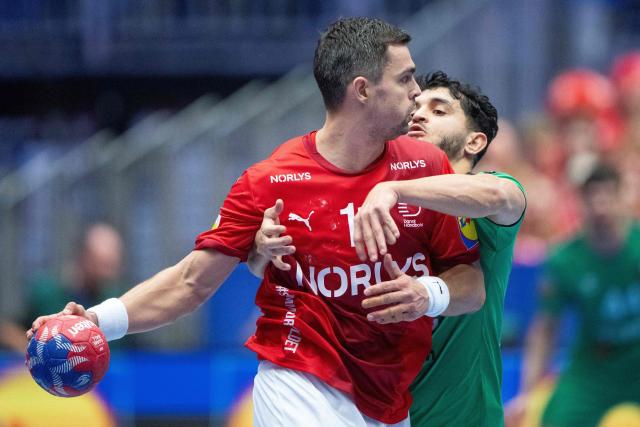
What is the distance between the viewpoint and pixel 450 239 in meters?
4.20

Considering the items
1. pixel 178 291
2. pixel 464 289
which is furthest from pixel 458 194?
pixel 178 291

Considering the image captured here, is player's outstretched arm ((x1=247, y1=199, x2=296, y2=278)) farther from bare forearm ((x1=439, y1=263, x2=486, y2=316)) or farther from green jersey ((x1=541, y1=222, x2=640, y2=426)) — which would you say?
green jersey ((x1=541, y1=222, x2=640, y2=426))

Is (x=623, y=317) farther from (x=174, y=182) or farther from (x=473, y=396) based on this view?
(x=174, y=182)

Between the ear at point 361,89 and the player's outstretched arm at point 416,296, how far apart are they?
0.63m

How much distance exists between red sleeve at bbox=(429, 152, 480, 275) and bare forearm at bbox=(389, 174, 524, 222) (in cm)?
19

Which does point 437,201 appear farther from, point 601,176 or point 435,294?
point 601,176

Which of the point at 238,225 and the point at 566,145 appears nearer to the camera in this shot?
the point at 238,225

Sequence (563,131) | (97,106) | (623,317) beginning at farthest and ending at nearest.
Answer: (97,106) < (563,131) < (623,317)

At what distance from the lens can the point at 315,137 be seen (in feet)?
14.1

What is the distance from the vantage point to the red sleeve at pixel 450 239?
13.8 feet

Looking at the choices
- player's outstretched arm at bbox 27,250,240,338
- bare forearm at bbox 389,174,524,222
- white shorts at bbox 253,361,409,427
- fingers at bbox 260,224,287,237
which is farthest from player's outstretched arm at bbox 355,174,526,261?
player's outstretched arm at bbox 27,250,240,338

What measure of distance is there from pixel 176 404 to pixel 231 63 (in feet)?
19.9

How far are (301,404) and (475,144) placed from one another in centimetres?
137

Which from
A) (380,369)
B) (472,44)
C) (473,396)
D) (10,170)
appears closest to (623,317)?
(473,396)
